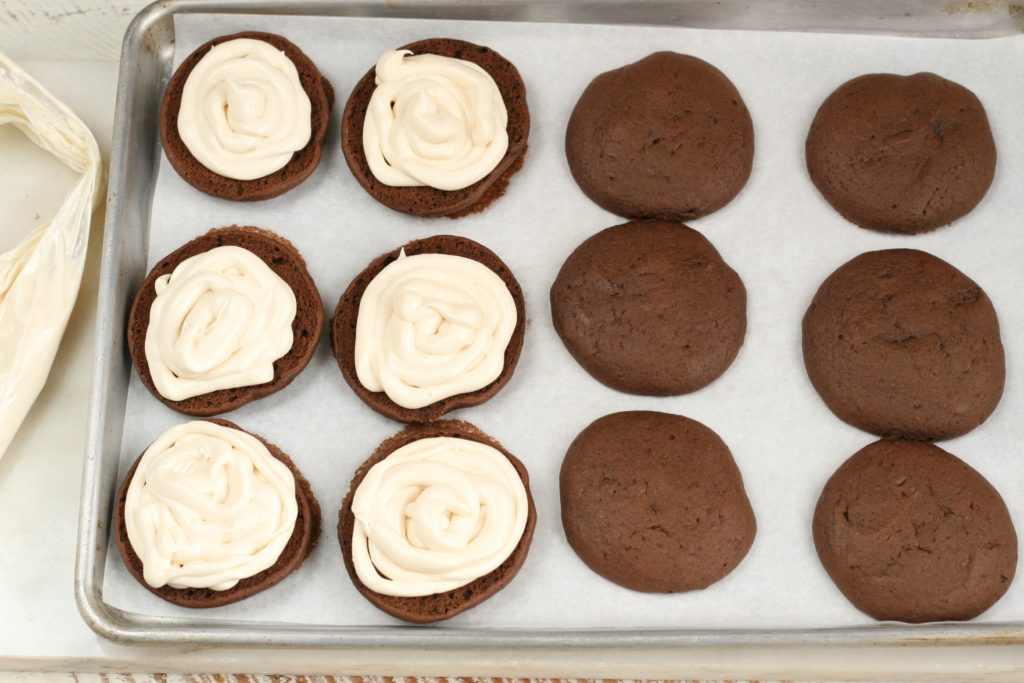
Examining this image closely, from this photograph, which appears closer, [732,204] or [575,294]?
[575,294]

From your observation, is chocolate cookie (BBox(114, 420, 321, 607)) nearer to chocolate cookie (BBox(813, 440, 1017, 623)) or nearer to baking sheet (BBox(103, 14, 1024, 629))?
baking sheet (BBox(103, 14, 1024, 629))

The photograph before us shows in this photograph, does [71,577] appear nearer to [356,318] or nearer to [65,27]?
[356,318]

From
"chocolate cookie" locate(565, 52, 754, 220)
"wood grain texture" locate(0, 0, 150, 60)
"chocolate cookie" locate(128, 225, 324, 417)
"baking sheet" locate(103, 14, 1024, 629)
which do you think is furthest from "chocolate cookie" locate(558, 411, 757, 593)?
"wood grain texture" locate(0, 0, 150, 60)

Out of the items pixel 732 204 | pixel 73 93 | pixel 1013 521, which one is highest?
pixel 73 93

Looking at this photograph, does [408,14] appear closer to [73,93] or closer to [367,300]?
[367,300]

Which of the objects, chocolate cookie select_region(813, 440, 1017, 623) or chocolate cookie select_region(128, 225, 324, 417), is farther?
chocolate cookie select_region(128, 225, 324, 417)

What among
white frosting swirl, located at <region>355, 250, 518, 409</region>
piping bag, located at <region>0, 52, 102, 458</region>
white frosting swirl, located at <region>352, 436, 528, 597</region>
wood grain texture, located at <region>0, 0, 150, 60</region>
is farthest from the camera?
wood grain texture, located at <region>0, 0, 150, 60</region>

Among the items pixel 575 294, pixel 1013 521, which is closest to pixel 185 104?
pixel 575 294
